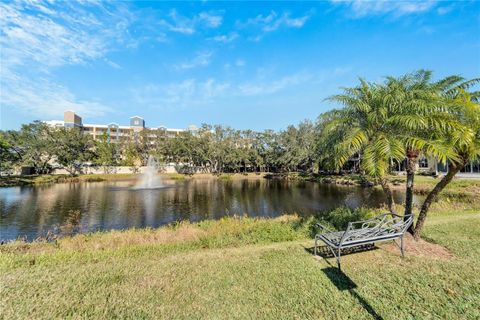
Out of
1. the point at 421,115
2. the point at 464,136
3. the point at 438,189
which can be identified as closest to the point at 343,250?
the point at 438,189

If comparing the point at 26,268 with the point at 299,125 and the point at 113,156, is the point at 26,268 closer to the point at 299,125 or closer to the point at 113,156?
the point at 299,125

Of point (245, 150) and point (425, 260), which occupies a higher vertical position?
point (245, 150)

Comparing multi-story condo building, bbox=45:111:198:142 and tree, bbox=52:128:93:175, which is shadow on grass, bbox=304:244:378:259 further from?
multi-story condo building, bbox=45:111:198:142

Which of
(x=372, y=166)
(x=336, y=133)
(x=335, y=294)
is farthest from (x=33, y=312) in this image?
(x=336, y=133)

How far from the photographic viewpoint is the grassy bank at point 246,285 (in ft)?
12.4

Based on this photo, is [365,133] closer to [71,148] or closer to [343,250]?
[343,250]

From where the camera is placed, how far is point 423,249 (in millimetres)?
6238

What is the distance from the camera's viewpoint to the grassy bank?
149 inches

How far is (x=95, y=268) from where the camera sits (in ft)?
18.7

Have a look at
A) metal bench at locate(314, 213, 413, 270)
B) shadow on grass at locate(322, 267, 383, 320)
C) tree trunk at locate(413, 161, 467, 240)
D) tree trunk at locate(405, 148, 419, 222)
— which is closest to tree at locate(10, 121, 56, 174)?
metal bench at locate(314, 213, 413, 270)

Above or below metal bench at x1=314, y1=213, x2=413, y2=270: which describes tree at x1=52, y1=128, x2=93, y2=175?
above

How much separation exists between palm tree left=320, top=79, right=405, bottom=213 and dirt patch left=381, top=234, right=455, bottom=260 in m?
1.65

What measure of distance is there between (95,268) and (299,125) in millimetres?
56394

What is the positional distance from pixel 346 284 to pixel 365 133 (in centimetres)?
492
